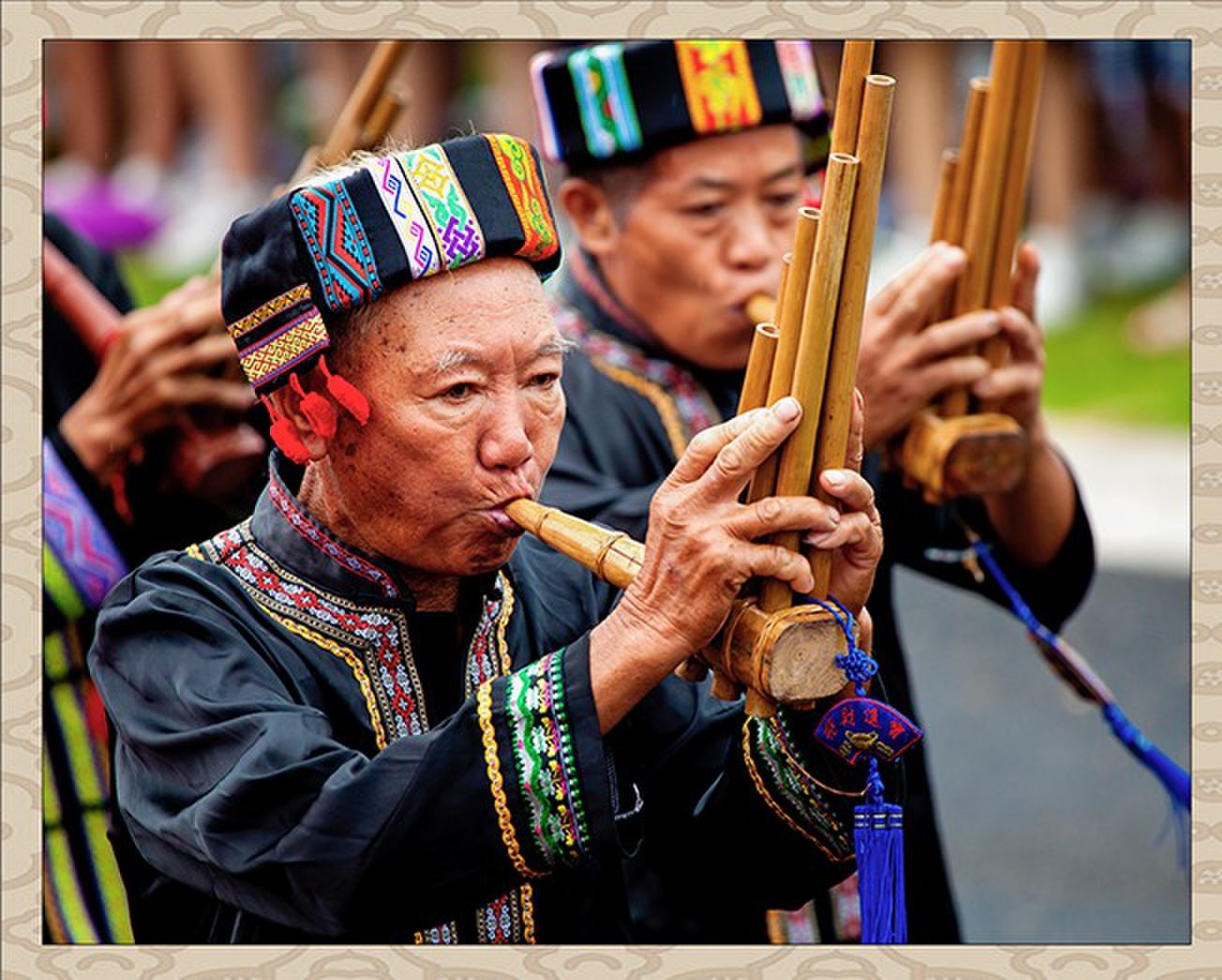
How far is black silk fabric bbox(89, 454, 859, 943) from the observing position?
6.51ft

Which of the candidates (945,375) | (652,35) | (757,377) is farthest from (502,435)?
(945,375)

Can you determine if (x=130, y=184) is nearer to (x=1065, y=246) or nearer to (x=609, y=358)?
(x=1065, y=246)

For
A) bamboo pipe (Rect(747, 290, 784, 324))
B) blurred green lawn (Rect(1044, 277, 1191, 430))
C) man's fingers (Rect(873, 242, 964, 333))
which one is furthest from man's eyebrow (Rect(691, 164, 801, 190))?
blurred green lawn (Rect(1044, 277, 1191, 430))

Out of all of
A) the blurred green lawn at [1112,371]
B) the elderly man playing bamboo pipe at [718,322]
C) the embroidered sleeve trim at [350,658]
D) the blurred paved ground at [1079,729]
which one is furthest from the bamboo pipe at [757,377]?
the blurred green lawn at [1112,371]

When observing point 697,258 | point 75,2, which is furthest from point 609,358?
point 75,2

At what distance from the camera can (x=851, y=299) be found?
6.68ft

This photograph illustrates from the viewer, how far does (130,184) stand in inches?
328

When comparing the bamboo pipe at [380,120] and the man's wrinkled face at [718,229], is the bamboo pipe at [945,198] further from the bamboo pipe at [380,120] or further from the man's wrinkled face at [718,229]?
the bamboo pipe at [380,120]

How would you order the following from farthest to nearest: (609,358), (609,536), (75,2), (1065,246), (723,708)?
(1065,246) → (609,358) → (75,2) → (723,708) → (609,536)

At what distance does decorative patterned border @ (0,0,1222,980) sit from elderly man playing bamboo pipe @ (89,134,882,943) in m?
0.18

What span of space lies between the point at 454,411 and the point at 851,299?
0.39m

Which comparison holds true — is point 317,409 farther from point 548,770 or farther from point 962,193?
point 962,193

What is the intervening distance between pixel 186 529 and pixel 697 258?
0.81 metres

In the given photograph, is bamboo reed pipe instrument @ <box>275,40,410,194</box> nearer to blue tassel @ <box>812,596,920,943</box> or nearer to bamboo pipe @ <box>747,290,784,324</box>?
bamboo pipe @ <box>747,290,784,324</box>
